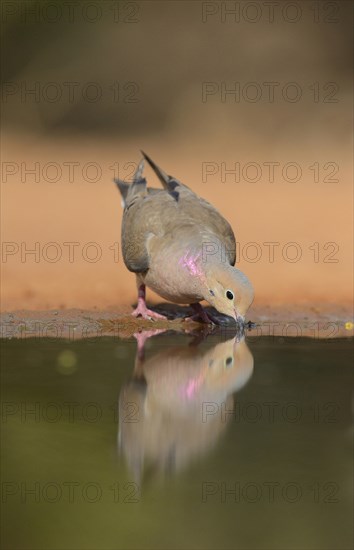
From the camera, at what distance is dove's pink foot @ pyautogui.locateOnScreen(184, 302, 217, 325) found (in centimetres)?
645

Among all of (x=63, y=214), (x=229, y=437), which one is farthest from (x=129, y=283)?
(x=229, y=437)

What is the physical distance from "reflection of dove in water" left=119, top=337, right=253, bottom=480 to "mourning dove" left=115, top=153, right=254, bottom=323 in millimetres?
411

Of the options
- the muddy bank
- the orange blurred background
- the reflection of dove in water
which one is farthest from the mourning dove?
the orange blurred background

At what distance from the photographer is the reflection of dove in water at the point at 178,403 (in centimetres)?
347

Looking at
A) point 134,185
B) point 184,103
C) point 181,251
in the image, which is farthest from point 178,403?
→ point 184,103

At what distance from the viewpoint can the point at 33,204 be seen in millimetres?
9922

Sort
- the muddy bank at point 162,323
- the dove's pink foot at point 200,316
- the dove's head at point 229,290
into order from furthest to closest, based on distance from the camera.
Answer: the dove's pink foot at point 200,316 → the muddy bank at point 162,323 → the dove's head at point 229,290

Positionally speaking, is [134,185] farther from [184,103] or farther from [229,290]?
[184,103]

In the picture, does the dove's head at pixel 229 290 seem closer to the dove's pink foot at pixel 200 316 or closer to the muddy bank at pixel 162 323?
the muddy bank at pixel 162 323

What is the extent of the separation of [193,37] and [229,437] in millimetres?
9386

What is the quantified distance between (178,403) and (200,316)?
245 centimetres

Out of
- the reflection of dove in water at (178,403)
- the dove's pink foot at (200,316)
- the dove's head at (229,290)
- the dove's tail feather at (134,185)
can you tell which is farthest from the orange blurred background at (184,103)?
the reflection of dove in water at (178,403)

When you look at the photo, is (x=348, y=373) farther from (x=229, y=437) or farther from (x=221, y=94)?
(x=221, y=94)

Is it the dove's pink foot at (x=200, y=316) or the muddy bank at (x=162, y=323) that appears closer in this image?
the muddy bank at (x=162, y=323)
